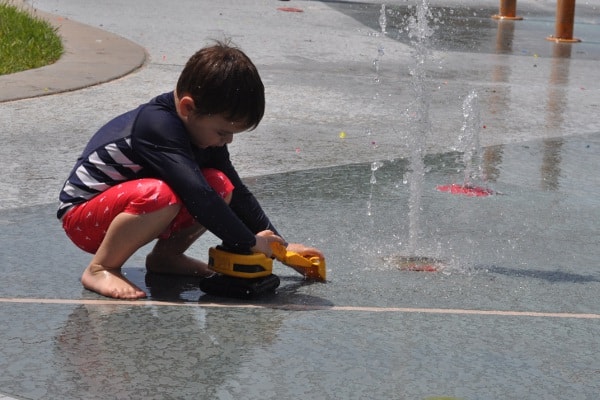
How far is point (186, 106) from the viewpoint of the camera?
3.73 metres

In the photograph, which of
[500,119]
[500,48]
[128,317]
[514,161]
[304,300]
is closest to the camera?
[128,317]

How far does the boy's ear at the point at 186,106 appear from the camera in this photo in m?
3.72

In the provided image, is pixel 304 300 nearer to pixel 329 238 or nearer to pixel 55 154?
pixel 329 238

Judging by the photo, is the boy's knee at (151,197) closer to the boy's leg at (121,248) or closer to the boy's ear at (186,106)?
the boy's leg at (121,248)

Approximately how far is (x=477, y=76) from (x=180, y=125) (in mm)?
6130

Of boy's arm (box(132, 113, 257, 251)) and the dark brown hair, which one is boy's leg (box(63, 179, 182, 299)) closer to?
boy's arm (box(132, 113, 257, 251))

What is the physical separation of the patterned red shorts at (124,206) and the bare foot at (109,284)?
12 cm

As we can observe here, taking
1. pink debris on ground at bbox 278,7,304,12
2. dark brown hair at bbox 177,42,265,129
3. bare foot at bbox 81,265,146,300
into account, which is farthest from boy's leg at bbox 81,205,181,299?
pink debris on ground at bbox 278,7,304,12

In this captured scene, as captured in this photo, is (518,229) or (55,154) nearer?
(518,229)

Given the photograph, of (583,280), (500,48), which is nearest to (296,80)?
(500,48)

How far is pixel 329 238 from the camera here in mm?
4648

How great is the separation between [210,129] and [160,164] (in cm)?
20

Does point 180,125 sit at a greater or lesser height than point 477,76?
greater

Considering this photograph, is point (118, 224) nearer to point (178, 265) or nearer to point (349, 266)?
point (178, 265)
